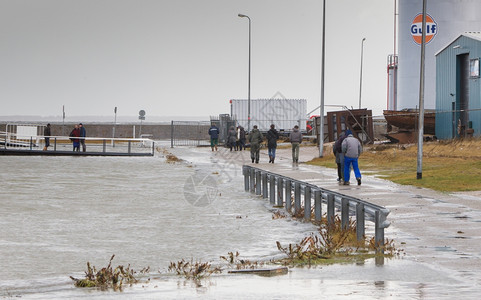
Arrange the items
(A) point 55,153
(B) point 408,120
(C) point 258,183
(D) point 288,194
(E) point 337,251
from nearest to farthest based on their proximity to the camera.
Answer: (E) point 337,251, (D) point 288,194, (C) point 258,183, (A) point 55,153, (B) point 408,120

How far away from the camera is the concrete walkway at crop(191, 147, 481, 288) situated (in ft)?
38.5

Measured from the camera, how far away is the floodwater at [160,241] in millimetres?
9727

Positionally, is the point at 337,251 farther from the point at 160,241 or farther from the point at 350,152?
the point at 350,152

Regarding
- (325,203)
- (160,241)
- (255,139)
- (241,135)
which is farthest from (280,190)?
(241,135)

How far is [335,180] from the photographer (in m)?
27.8

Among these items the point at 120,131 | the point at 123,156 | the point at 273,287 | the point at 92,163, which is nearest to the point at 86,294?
the point at 273,287

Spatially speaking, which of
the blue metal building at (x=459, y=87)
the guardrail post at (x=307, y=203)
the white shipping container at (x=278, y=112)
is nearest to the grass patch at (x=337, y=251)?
the guardrail post at (x=307, y=203)

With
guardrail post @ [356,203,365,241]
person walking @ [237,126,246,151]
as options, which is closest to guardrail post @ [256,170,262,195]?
guardrail post @ [356,203,365,241]

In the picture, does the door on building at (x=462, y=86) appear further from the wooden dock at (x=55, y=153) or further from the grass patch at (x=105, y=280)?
the grass patch at (x=105, y=280)

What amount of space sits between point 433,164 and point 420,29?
29944 millimetres

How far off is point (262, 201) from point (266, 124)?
162 ft

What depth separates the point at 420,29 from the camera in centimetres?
6272

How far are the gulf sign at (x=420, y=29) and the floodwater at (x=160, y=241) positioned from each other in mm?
35268

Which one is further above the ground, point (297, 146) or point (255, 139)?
point (255, 139)
